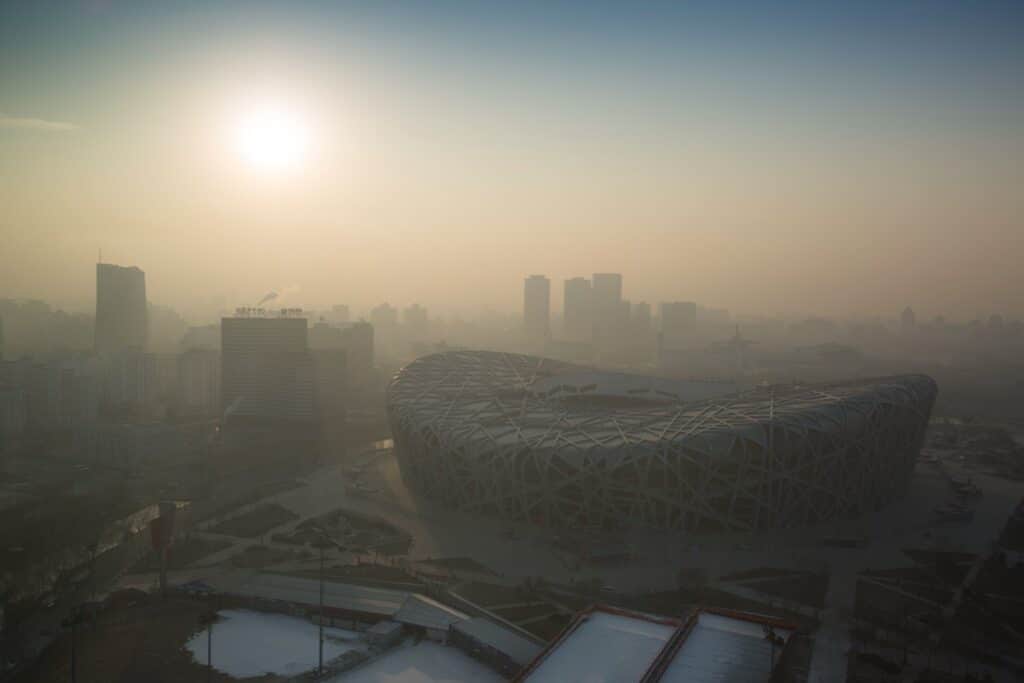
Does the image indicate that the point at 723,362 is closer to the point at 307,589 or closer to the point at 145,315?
the point at 145,315

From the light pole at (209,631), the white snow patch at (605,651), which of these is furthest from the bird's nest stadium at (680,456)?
the light pole at (209,631)

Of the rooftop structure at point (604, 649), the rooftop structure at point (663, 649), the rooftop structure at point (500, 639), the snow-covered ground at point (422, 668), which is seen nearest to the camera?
the rooftop structure at point (663, 649)

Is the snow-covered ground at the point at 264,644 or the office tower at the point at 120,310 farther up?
the office tower at the point at 120,310

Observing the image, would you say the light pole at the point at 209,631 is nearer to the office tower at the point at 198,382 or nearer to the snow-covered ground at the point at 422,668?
the snow-covered ground at the point at 422,668

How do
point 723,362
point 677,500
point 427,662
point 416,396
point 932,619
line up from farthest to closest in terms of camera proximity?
point 723,362, point 416,396, point 677,500, point 932,619, point 427,662

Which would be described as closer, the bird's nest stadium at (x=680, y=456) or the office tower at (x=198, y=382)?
the bird's nest stadium at (x=680, y=456)

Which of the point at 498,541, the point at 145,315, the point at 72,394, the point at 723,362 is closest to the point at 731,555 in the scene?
the point at 498,541
